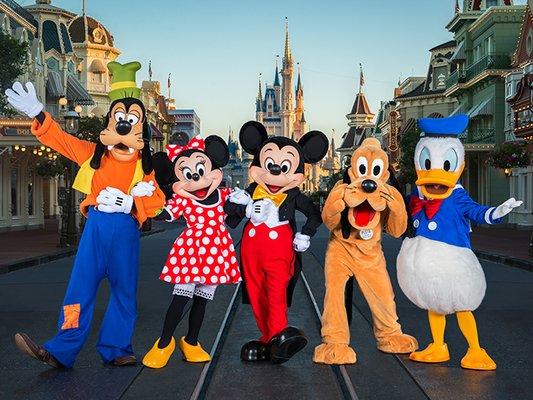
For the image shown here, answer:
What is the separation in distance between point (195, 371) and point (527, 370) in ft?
8.79

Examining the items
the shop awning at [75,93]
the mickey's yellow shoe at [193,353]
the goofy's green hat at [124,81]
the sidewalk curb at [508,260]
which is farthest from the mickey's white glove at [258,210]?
the shop awning at [75,93]

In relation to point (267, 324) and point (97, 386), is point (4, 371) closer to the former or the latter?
point (97, 386)

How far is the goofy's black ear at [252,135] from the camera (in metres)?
6.95

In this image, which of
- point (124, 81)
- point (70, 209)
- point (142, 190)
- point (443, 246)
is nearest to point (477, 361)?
point (443, 246)

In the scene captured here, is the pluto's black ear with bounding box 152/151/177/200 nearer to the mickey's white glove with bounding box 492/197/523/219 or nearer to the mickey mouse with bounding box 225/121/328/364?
the mickey mouse with bounding box 225/121/328/364

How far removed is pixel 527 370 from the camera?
6379 millimetres

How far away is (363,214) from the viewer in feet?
21.7

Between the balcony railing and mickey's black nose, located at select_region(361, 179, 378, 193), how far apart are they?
32432mm

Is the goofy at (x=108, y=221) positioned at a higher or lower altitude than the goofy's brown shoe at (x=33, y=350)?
higher

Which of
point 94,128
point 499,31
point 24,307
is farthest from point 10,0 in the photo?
point 24,307

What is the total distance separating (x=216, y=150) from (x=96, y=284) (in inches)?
60.7

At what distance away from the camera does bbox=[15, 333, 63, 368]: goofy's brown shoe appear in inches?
234

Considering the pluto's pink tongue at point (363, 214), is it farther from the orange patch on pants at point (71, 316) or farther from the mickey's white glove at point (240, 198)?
the orange patch on pants at point (71, 316)

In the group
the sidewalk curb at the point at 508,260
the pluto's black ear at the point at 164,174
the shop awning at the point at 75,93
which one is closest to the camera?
the pluto's black ear at the point at 164,174
